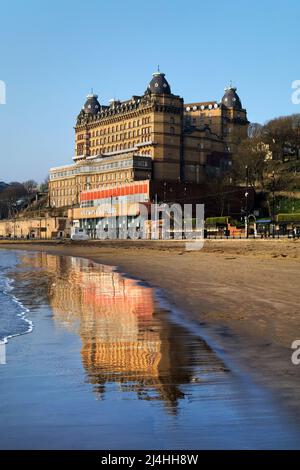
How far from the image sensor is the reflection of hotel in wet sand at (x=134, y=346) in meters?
8.94

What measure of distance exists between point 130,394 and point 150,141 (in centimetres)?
11603

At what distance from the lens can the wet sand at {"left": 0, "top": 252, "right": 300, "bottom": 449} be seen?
6.50m

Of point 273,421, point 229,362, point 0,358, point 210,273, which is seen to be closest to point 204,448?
point 273,421

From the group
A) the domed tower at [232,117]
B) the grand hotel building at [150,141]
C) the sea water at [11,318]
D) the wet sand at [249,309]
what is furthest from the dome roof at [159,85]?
the sea water at [11,318]

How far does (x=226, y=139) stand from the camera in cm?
14262

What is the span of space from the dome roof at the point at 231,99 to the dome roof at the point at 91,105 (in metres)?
34.4

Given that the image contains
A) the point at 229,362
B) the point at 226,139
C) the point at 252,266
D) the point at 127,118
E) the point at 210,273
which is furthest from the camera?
the point at 226,139

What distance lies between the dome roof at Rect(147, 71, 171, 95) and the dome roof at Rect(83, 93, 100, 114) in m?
27.5

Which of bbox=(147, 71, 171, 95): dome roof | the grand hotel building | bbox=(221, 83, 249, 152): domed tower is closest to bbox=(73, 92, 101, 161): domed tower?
the grand hotel building

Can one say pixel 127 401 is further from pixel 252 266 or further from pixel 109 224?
pixel 109 224

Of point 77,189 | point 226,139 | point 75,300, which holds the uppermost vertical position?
point 226,139

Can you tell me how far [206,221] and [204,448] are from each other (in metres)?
80.1

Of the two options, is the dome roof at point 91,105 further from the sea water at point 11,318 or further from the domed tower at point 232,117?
the sea water at point 11,318

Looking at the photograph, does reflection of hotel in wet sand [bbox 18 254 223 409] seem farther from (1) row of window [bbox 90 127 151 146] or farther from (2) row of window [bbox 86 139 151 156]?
(1) row of window [bbox 90 127 151 146]
